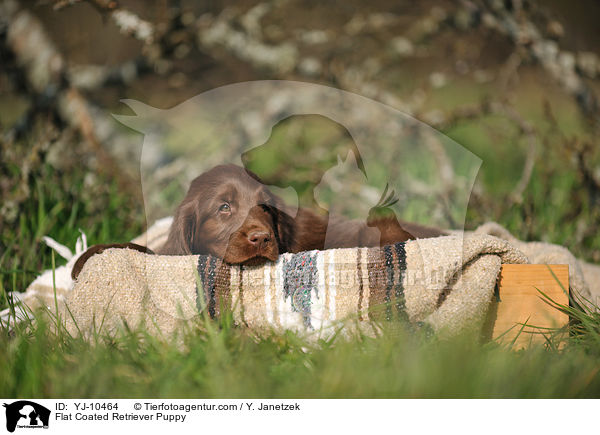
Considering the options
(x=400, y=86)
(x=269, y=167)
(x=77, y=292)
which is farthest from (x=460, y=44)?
(x=77, y=292)

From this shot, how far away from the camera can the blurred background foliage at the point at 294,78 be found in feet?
6.71

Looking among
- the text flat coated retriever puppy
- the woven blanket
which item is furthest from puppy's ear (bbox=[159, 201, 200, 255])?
the woven blanket

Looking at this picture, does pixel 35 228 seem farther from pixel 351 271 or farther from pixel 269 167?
pixel 351 271

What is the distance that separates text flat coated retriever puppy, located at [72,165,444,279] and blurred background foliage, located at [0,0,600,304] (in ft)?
0.32

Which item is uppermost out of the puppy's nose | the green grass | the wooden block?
the puppy's nose

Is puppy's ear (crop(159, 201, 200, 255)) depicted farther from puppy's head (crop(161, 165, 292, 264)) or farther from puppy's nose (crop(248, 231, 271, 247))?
puppy's nose (crop(248, 231, 271, 247))

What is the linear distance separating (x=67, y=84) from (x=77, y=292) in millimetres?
1356

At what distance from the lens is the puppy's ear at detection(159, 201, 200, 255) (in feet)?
6.06

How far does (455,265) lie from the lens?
5.20 ft

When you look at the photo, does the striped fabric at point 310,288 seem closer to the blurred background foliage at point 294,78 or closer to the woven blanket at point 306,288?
the woven blanket at point 306,288
